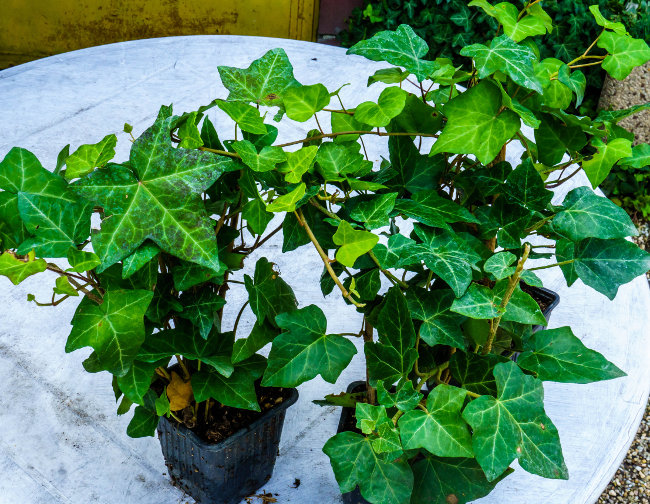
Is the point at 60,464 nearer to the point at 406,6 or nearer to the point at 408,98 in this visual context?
the point at 408,98

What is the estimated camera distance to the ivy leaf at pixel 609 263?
92 cm

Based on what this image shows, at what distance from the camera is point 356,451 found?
94 cm

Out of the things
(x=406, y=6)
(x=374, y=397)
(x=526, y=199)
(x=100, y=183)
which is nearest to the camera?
(x=100, y=183)

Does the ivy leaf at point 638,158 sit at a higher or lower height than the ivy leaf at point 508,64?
lower

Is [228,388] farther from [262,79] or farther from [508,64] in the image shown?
[508,64]

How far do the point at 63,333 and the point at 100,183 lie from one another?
942 mm

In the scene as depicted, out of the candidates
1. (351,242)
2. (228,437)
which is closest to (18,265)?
(351,242)

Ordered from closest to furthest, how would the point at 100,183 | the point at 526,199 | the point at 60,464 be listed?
the point at 100,183 < the point at 526,199 < the point at 60,464

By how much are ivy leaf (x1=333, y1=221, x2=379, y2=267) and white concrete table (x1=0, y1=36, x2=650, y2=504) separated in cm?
66

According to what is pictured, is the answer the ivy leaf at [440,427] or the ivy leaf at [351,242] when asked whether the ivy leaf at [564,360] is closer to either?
the ivy leaf at [440,427]

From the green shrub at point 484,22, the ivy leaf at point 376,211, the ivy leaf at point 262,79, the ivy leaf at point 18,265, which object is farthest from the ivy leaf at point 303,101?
the green shrub at point 484,22

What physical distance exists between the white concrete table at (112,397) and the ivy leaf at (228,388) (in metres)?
0.33

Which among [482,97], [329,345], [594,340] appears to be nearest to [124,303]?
[329,345]

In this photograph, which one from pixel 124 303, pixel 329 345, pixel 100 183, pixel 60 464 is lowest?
pixel 60 464
